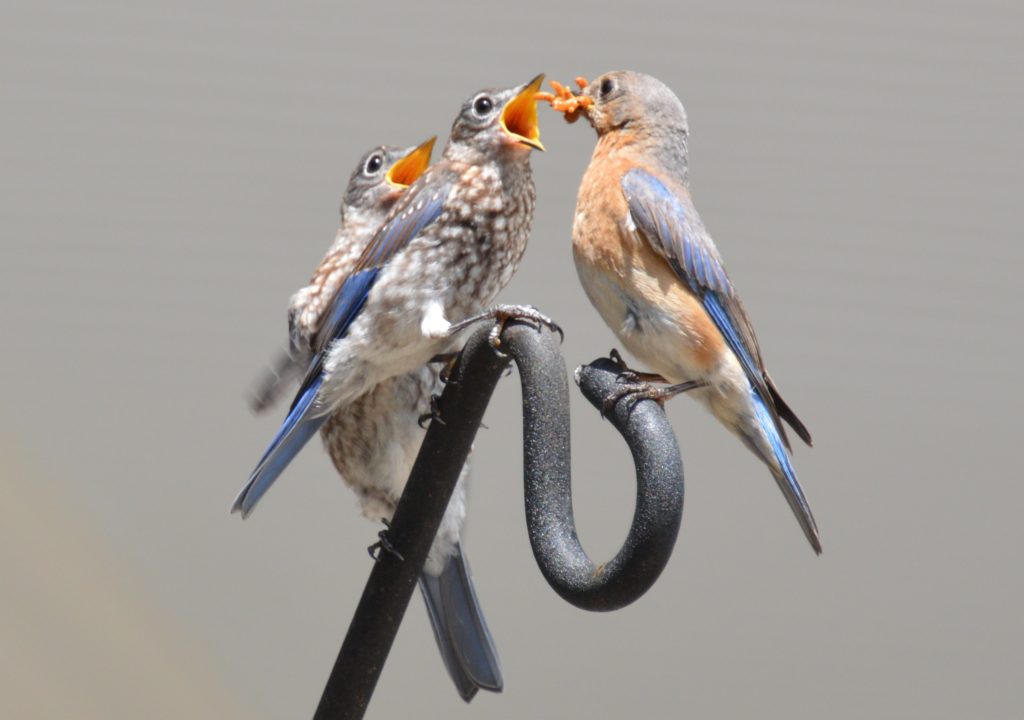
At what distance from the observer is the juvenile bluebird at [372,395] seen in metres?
2.36

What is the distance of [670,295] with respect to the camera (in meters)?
2.05

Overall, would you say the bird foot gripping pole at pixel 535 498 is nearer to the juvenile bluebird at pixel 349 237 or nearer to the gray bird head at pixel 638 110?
the gray bird head at pixel 638 110

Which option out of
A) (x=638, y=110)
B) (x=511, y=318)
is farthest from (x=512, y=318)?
(x=638, y=110)

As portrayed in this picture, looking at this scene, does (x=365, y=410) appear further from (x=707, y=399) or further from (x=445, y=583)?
(x=707, y=399)

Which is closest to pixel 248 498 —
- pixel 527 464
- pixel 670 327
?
pixel 527 464

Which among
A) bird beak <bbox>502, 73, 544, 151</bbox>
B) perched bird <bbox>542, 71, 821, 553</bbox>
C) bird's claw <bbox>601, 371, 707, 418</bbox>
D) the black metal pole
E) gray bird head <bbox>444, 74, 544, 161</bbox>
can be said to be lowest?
the black metal pole

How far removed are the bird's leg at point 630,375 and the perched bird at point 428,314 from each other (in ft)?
0.80

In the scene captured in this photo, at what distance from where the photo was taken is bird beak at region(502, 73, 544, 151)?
1.97 m

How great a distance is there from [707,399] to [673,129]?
0.47m

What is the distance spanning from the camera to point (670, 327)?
79.4 inches

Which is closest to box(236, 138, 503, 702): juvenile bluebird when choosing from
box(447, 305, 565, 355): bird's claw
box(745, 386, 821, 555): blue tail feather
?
box(745, 386, 821, 555): blue tail feather

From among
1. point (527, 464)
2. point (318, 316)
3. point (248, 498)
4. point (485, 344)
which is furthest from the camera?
point (318, 316)

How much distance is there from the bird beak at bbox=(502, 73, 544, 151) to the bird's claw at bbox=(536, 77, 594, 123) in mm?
20

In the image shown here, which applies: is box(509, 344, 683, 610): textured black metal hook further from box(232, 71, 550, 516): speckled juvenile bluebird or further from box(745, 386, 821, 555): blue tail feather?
box(232, 71, 550, 516): speckled juvenile bluebird
